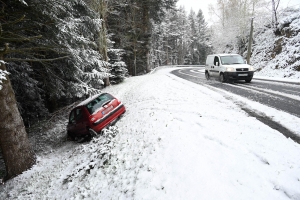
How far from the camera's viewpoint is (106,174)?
4828 mm

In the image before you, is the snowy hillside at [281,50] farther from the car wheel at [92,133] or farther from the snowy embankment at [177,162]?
the car wheel at [92,133]

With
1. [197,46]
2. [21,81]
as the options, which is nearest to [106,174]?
[21,81]

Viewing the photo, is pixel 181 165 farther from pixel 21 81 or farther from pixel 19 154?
pixel 21 81

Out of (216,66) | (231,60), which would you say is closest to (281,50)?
(231,60)

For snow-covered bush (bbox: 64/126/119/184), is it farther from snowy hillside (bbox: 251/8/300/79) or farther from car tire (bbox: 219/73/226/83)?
snowy hillside (bbox: 251/8/300/79)

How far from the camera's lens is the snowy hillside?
674 inches

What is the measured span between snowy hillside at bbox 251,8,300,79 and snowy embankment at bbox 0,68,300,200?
1465 cm

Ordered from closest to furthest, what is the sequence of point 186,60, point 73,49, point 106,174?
1. point 106,174
2. point 73,49
3. point 186,60

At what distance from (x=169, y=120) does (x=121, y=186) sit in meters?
2.86

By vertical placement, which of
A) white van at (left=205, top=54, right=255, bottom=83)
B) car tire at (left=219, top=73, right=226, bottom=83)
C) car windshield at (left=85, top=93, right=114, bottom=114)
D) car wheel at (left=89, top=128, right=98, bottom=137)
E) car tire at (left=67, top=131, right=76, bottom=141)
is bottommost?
car tire at (left=67, top=131, right=76, bottom=141)

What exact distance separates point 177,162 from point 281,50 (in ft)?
75.1

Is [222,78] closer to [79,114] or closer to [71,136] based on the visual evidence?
[79,114]

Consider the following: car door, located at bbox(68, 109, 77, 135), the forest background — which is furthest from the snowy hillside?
car door, located at bbox(68, 109, 77, 135)

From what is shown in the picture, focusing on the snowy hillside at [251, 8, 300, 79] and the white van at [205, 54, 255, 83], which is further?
the snowy hillside at [251, 8, 300, 79]
